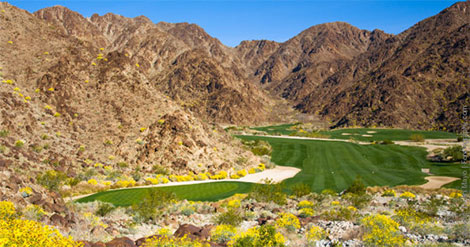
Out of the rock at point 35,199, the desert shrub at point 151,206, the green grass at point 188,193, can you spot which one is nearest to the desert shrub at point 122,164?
the green grass at point 188,193

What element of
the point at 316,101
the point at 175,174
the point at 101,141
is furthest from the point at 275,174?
the point at 316,101

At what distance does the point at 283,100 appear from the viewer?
630 feet

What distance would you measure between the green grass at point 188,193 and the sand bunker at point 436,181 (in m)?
18.7

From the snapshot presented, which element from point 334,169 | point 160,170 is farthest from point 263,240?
point 334,169

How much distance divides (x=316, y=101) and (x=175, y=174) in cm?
14242

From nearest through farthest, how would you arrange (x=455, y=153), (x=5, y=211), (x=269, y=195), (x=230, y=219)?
(x=5, y=211), (x=230, y=219), (x=269, y=195), (x=455, y=153)

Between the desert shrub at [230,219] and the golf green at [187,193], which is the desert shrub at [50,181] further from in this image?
the desert shrub at [230,219]

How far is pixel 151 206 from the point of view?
56.2 ft

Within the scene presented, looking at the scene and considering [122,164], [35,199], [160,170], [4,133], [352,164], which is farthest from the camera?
[352,164]

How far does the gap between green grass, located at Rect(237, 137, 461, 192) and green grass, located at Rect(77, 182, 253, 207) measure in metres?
7.13

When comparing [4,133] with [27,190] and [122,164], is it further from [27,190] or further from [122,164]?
[27,190]

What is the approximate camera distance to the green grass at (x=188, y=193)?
80.3 feet

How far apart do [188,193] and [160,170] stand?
24.4ft

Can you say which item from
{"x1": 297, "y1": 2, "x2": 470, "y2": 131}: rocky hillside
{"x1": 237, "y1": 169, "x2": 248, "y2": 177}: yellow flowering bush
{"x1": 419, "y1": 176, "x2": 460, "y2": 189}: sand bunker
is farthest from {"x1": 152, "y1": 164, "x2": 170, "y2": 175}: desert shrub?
{"x1": 297, "y1": 2, "x2": 470, "y2": 131}: rocky hillside
